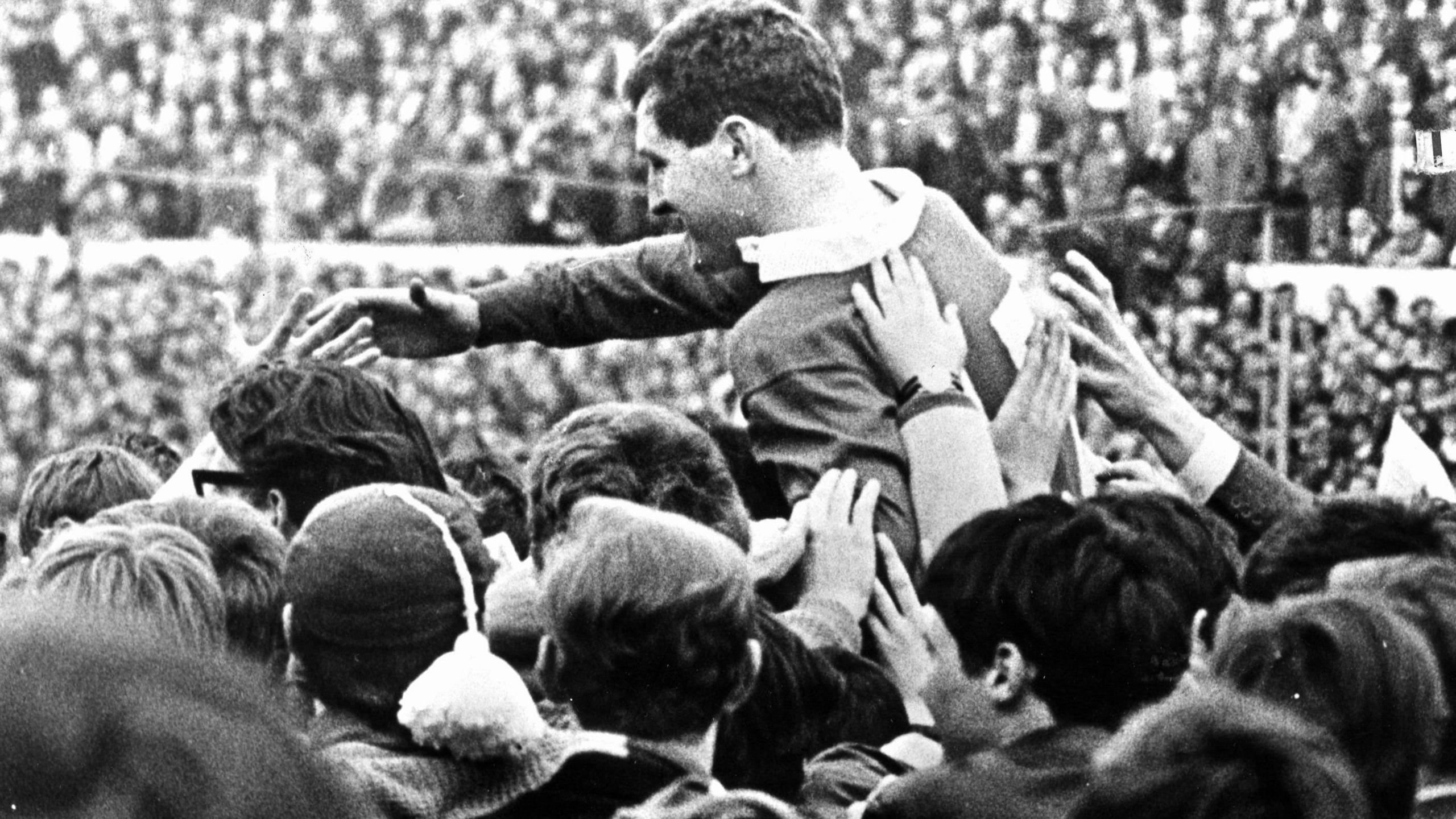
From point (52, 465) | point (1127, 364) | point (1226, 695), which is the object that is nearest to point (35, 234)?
point (52, 465)

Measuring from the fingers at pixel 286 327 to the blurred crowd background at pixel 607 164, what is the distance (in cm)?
662

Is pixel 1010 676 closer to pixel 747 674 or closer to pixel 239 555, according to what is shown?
pixel 747 674

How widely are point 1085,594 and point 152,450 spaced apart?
271 centimetres

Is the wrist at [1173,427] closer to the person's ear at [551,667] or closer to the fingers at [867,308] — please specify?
the fingers at [867,308]

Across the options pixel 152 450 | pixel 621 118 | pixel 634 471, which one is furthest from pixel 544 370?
pixel 634 471

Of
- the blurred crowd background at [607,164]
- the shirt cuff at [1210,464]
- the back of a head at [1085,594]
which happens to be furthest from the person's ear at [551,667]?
the blurred crowd background at [607,164]

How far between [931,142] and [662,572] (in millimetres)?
12183

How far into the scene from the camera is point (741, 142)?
2893 mm

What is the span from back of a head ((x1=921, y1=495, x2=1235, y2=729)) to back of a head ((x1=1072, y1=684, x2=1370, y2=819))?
67cm

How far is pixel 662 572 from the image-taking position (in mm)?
2074

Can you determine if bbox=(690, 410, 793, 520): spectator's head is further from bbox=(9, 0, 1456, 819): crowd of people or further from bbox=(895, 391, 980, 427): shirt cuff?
bbox=(895, 391, 980, 427): shirt cuff

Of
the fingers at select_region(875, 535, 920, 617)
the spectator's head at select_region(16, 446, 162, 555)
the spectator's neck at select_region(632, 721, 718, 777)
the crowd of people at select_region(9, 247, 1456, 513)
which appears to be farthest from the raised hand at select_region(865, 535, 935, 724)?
the crowd of people at select_region(9, 247, 1456, 513)

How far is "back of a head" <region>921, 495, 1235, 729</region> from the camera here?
2143 mm

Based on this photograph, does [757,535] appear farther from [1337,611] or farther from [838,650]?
[1337,611]
